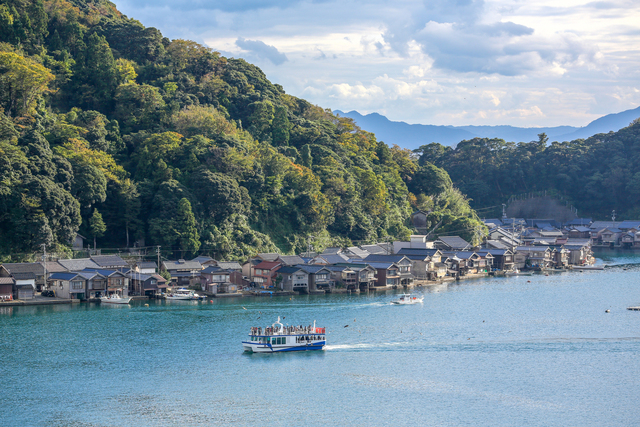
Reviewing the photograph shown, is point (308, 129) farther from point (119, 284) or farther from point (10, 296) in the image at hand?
point (10, 296)

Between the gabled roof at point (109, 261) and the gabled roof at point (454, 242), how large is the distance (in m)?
28.1

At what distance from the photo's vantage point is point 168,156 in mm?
49250

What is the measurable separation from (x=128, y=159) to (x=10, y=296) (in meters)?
17.1

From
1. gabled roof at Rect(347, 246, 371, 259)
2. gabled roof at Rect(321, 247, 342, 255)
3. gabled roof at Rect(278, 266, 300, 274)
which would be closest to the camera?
gabled roof at Rect(278, 266, 300, 274)

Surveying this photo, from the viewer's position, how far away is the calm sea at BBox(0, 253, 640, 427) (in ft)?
68.1

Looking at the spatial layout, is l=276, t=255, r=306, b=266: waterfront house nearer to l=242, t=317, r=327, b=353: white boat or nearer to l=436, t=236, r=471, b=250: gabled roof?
l=242, t=317, r=327, b=353: white boat

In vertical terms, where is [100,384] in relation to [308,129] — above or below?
below

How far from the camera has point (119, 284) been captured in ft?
125

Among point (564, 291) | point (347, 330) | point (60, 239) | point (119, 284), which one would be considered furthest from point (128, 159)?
point (564, 291)

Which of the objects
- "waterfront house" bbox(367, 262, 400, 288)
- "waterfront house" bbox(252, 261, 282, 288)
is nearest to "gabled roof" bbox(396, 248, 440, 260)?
"waterfront house" bbox(367, 262, 400, 288)

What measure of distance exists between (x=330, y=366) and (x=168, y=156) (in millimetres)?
28253

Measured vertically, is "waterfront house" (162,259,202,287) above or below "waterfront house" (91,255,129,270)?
below

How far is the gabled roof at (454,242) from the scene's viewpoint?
186 feet

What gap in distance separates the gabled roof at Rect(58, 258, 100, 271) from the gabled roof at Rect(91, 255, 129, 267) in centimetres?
30
